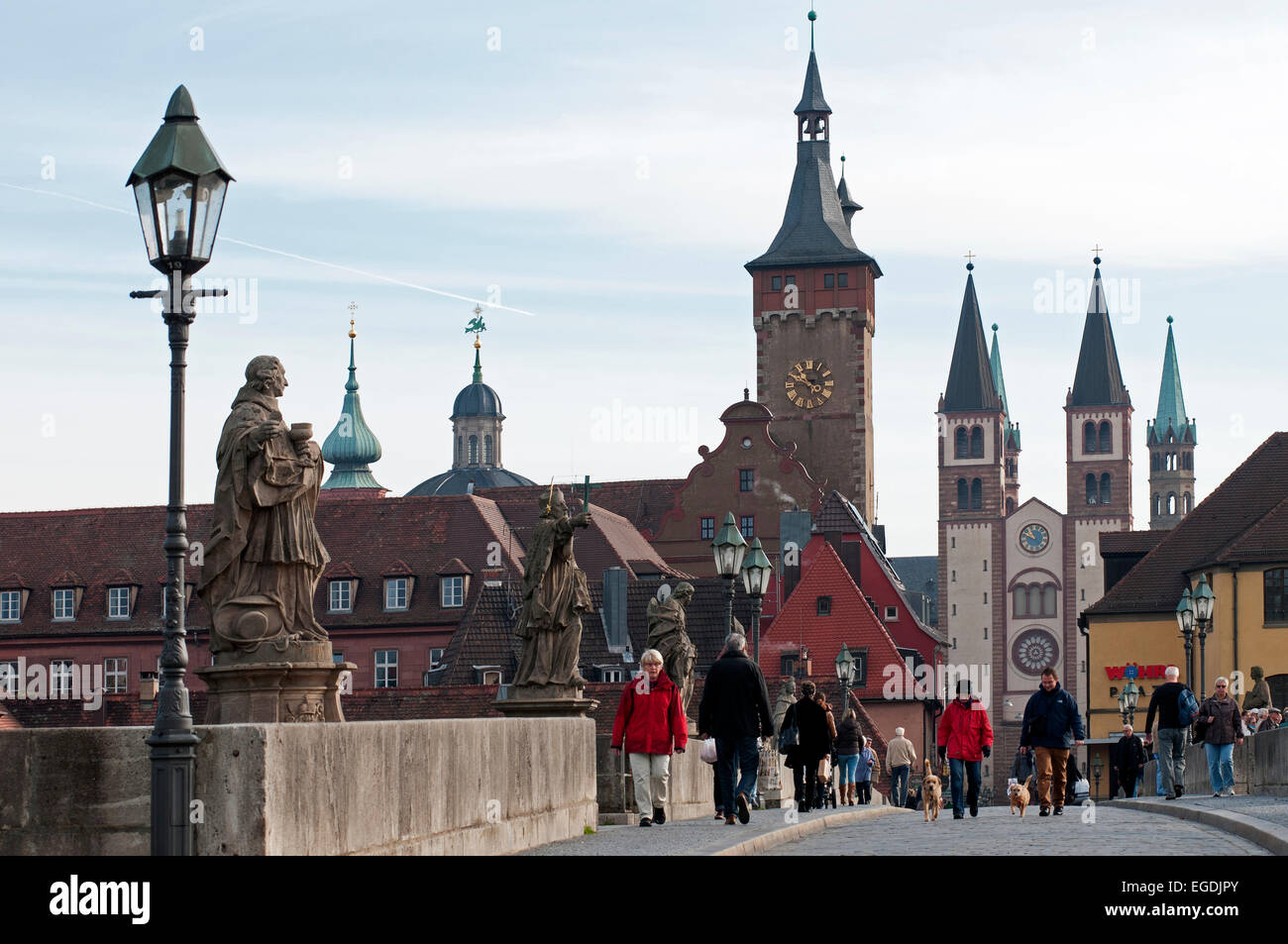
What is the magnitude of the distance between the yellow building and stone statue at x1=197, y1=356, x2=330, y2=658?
154 feet

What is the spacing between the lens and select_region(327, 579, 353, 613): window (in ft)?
270

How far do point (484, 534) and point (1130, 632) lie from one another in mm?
27172

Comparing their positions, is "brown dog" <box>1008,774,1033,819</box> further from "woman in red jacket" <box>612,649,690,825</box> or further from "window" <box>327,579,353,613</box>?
"window" <box>327,579,353,613</box>

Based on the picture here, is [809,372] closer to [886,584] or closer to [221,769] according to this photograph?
[886,584]

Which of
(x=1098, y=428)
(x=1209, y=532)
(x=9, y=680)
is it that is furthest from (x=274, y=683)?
(x=1098, y=428)

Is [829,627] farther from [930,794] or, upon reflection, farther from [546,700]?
[546,700]

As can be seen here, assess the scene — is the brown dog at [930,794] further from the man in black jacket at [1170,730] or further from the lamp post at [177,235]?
the lamp post at [177,235]

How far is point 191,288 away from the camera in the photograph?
10.9 m

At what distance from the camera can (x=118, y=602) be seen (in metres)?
83.2

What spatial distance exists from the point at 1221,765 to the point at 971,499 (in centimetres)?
12872

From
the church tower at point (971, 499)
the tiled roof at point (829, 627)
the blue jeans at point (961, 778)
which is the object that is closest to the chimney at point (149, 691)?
the tiled roof at point (829, 627)

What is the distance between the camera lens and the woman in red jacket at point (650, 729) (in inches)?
698

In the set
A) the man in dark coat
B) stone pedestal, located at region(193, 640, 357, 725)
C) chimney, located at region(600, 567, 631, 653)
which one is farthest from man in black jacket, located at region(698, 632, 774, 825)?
chimney, located at region(600, 567, 631, 653)
